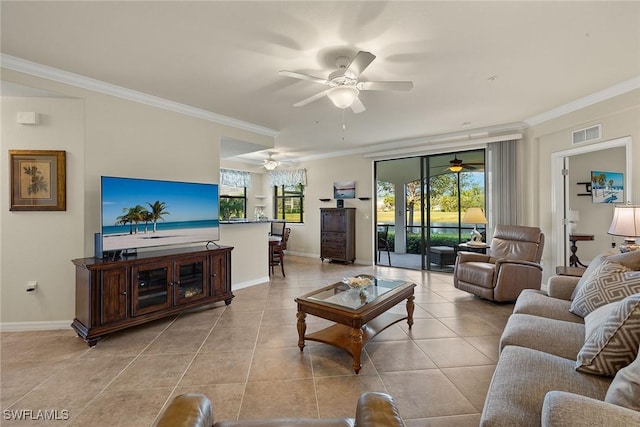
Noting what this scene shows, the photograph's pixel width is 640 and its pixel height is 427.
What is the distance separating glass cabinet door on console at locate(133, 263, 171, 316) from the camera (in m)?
2.98

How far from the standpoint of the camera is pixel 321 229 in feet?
22.7

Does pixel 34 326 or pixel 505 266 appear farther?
pixel 505 266

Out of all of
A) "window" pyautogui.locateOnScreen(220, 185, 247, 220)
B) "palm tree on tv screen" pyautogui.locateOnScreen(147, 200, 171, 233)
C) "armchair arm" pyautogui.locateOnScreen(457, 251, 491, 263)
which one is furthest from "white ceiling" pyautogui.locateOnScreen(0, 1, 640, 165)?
"window" pyautogui.locateOnScreen(220, 185, 247, 220)

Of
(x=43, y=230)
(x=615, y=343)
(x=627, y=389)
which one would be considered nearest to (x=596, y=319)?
(x=615, y=343)

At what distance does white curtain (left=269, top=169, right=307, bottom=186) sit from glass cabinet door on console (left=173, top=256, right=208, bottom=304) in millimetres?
4509

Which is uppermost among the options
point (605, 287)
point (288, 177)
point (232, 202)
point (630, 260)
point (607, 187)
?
point (288, 177)

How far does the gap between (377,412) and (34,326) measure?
3802 millimetres

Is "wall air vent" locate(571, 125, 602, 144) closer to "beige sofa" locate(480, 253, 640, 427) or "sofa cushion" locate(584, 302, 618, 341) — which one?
"beige sofa" locate(480, 253, 640, 427)

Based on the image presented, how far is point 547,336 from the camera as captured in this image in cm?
179

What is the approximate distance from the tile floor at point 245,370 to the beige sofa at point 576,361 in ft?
1.79

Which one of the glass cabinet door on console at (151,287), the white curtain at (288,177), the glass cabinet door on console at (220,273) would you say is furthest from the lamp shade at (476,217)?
the glass cabinet door on console at (151,287)

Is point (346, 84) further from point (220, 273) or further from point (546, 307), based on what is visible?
point (220, 273)

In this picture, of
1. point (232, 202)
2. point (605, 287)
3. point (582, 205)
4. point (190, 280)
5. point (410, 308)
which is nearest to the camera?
point (605, 287)

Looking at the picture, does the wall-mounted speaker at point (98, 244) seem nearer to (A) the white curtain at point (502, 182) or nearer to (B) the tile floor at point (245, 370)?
(B) the tile floor at point (245, 370)
